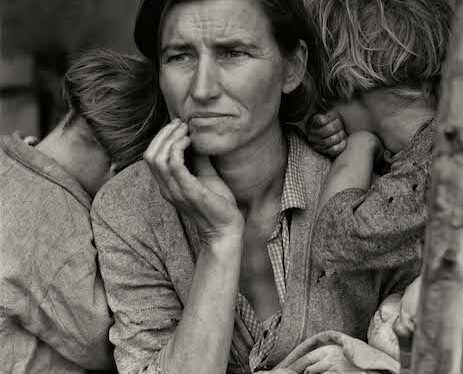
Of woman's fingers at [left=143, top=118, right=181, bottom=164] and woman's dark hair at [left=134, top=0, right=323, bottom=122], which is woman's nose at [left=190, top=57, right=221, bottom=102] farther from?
woman's dark hair at [left=134, top=0, right=323, bottom=122]

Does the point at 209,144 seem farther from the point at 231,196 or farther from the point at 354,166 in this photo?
the point at 354,166

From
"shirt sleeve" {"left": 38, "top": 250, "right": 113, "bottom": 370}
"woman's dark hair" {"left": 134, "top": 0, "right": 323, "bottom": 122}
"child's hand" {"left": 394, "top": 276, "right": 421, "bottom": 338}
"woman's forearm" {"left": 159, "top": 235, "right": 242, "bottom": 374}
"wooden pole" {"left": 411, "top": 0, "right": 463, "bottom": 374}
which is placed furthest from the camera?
"shirt sleeve" {"left": 38, "top": 250, "right": 113, "bottom": 370}

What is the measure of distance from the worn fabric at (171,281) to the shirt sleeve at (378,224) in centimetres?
12

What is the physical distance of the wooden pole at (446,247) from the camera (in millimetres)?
1072

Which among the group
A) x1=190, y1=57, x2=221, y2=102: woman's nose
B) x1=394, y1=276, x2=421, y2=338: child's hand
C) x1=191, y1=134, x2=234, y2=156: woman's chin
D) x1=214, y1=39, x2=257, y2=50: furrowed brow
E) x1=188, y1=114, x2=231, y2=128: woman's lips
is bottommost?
x1=394, y1=276, x2=421, y2=338: child's hand

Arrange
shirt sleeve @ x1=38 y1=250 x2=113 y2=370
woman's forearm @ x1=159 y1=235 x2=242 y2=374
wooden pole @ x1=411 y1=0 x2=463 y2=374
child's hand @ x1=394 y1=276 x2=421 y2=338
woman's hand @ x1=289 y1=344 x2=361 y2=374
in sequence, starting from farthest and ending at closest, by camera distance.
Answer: shirt sleeve @ x1=38 y1=250 x2=113 y2=370 → woman's forearm @ x1=159 y1=235 x2=242 y2=374 → woman's hand @ x1=289 y1=344 x2=361 y2=374 → child's hand @ x1=394 y1=276 x2=421 y2=338 → wooden pole @ x1=411 y1=0 x2=463 y2=374

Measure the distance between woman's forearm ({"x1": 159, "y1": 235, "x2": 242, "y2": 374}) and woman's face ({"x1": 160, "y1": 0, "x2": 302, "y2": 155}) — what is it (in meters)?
0.25

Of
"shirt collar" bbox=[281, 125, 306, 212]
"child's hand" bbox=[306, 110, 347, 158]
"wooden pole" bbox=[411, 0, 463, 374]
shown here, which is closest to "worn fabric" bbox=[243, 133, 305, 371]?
"shirt collar" bbox=[281, 125, 306, 212]

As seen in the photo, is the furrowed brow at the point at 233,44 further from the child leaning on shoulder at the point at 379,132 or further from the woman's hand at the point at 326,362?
the woman's hand at the point at 326,362

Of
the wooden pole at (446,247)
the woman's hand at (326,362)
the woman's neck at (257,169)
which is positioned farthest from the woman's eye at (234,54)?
the wooden pole at (446,247)

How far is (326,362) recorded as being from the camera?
2012 mm

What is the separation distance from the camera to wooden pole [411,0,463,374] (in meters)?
1.07

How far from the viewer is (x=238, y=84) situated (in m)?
2.13

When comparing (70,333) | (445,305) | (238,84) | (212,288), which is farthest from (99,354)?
(445,305)
